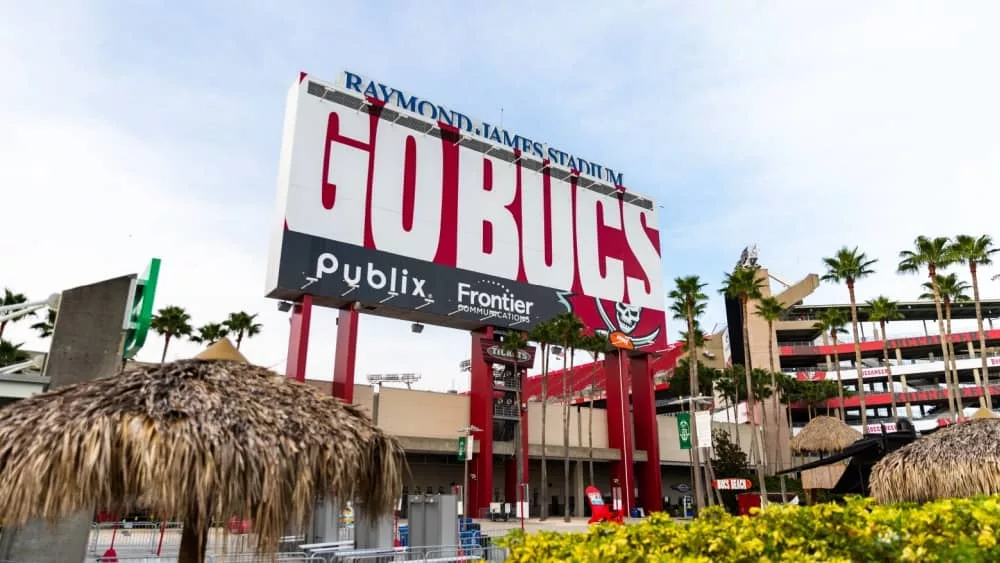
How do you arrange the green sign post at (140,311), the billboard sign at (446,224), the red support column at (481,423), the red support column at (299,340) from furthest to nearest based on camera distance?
the red support column at (481,423)
the billboard sign at (446,224)
the red support column at (299,340)
the green sign post at (140,311)

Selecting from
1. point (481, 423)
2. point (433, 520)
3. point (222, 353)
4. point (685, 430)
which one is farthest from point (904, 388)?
point (222, 353)

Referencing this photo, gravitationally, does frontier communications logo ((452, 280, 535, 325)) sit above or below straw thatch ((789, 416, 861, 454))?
above

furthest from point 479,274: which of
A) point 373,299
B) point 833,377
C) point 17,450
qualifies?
point 833,377

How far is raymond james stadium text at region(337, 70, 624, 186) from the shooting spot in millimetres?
41781

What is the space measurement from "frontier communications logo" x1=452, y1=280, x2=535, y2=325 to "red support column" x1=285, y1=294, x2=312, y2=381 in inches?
371

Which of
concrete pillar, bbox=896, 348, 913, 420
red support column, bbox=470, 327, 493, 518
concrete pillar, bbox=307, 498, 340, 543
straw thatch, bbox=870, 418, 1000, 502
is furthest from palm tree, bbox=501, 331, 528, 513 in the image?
concrete pillar, bbox=896, 348, 913, 420

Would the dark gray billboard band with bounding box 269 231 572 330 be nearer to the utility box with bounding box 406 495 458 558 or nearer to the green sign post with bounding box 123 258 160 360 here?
the green sign post with bounding box 123 258 160 360

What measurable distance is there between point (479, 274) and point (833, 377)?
48811mm

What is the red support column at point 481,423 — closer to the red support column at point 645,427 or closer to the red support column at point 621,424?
the red support column at point 621,424

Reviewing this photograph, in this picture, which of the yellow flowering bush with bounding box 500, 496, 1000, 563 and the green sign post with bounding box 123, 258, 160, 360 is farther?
the green sign post with bounding box 123, 258, 160, 360

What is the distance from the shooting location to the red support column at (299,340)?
34.0m

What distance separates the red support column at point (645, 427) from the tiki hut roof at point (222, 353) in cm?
4413

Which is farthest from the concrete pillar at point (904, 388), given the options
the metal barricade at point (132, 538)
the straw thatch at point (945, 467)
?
the metal barricade at point (132, 538)

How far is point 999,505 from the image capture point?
7.41 meters
